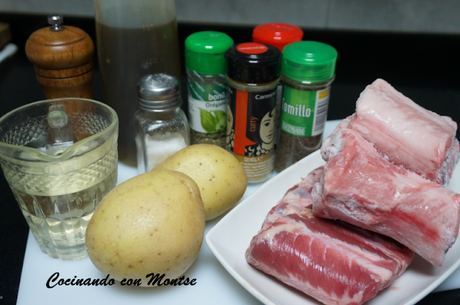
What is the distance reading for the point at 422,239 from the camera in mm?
606

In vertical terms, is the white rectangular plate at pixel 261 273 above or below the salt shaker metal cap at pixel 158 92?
below

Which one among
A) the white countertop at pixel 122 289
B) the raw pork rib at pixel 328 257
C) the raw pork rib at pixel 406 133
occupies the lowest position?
the white countertop at pixel 122 289

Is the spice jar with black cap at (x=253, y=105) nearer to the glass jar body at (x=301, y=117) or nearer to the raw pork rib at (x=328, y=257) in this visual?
the glass jar body at (x=301, y=117)

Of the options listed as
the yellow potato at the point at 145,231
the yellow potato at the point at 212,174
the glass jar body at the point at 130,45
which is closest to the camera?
the yellow potato at the point at 145,231

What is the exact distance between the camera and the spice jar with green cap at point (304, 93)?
818 millimetres

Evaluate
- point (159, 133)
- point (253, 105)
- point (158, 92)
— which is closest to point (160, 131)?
point (159, 133)

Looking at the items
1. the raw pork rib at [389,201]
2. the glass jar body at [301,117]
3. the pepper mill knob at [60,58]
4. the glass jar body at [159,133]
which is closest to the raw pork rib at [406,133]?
the raw pork rib at [389,201]

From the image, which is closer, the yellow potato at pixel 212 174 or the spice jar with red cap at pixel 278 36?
the yellow potato at pixel 212 174

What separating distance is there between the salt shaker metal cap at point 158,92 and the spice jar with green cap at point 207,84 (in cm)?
7

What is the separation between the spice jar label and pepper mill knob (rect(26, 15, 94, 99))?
449mm

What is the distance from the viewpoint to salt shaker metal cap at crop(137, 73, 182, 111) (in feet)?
2.64

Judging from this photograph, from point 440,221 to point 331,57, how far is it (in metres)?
0.39

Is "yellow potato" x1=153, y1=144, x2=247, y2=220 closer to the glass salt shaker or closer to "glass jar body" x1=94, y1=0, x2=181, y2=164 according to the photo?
the glass salt shaker

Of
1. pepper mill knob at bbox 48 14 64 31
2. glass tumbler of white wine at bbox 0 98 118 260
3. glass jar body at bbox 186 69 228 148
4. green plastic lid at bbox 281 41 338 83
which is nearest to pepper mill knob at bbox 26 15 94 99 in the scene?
pepper mill knob at bbox 48 14 64 31
